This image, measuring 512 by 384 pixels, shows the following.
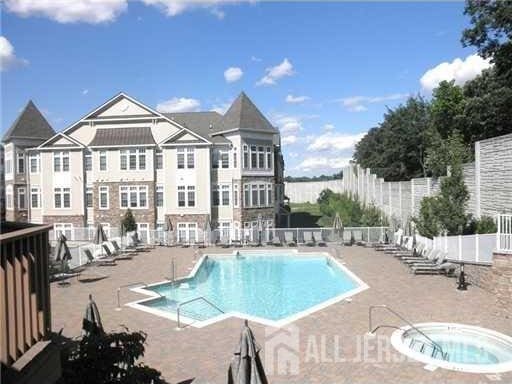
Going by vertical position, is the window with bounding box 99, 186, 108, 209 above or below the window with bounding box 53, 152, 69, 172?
below

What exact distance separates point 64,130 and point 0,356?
31568 millimetres

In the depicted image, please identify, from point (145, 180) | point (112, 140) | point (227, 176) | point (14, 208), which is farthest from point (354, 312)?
point (14, 208)

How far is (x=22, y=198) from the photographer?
34156 mm

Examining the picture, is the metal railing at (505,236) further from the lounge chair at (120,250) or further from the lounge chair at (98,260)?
the lounge chair at (120,250)

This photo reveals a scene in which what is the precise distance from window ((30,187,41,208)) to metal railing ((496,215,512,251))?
32.2 metres

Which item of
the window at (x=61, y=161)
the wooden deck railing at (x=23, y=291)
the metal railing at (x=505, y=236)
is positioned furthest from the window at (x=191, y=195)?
the wooden deck railing at (x=23, y=291)

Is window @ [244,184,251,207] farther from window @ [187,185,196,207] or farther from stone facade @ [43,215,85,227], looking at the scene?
stone facade @ [43,215,85,227]

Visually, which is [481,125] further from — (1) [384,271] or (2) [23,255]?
(2) [23,255]

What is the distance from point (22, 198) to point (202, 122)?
15.6 metres

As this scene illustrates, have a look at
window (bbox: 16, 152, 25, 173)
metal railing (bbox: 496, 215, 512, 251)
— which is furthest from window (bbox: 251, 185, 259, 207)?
metal railing (bbox: 496, 215, 512, 251)

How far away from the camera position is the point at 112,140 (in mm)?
Answer: 31750

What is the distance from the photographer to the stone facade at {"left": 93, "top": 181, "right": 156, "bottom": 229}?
31641 millimetres

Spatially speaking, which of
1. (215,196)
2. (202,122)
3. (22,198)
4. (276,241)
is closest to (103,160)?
(22,198)

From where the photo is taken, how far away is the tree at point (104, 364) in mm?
5039
